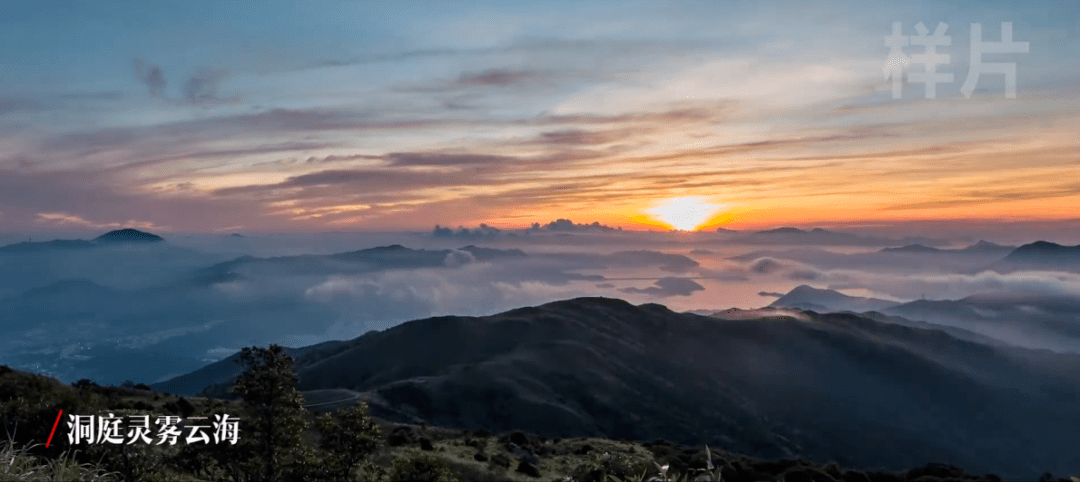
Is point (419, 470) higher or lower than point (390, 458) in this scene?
higher

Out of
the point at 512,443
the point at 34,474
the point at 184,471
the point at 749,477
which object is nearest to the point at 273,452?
the point at 184,471

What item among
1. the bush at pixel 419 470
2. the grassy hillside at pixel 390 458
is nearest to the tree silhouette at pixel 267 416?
the grassy hillside at pixel 390 458

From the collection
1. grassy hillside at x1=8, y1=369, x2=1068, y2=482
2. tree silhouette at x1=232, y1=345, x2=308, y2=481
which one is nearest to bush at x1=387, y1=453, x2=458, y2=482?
grassy hillside at x1=8, y1=369, x2=1068, y2=482

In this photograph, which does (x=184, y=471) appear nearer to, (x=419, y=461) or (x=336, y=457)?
(x=336, y=457)

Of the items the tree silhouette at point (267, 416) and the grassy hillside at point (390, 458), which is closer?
the grassy hillside at point (390, 458)

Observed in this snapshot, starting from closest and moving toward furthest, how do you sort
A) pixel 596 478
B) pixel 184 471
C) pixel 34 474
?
pixel 34 474 < pixel 184 471 < pixel 596 478

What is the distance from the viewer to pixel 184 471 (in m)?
35.3

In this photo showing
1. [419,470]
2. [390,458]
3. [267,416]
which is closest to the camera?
[419,470]

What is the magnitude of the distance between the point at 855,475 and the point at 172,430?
5966 centimetres

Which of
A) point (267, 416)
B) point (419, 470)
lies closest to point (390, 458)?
point (267, 416)

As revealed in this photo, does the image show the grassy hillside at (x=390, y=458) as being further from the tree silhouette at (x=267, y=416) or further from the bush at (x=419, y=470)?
the tree silhouette at (x=267, y=416)

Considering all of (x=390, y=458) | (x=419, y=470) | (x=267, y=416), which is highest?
(x=267, y=416)

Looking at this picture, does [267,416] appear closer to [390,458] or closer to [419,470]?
[419,470]

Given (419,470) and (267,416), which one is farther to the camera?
(267,416)
